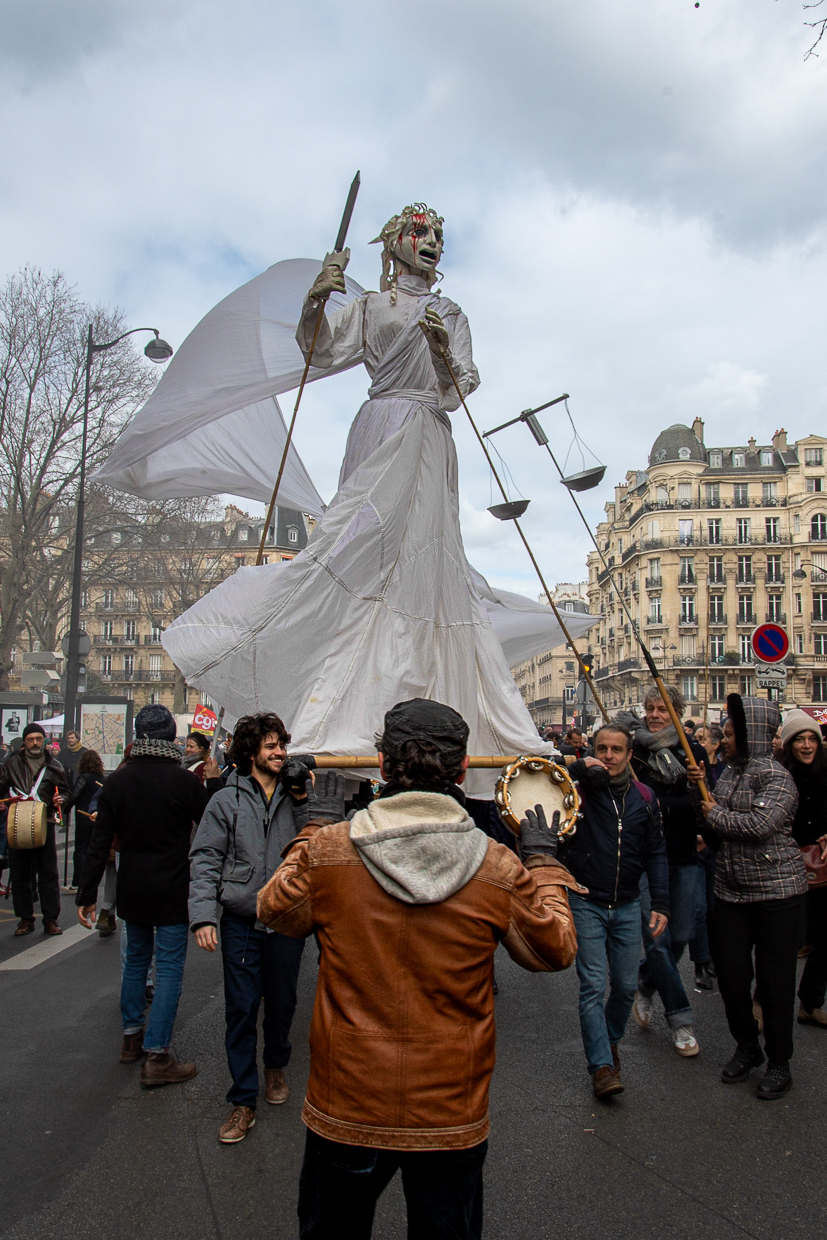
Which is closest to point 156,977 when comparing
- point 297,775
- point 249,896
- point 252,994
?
point 252,994

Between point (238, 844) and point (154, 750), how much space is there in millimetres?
940

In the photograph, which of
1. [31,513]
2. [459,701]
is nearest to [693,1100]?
[459,701]

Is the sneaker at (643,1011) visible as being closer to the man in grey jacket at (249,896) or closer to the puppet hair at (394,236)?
the man in grey jacket at (249,896)

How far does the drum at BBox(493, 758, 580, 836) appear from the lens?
3.24 metres

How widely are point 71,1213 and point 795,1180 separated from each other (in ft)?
8.30

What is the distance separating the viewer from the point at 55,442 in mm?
24062

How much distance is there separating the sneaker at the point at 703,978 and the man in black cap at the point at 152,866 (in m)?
3.45

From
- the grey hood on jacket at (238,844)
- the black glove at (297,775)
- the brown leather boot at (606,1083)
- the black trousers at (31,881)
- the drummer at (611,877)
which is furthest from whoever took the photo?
the black trousers at (31,881)

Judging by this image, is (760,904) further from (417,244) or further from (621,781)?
(417,244)

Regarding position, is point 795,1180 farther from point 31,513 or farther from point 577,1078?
point 31,513

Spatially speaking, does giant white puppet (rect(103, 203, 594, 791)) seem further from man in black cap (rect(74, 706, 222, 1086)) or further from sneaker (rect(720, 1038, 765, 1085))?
sneaker (rect(720, 1038, 765, 1085))

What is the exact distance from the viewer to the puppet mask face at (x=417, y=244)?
5195 mm

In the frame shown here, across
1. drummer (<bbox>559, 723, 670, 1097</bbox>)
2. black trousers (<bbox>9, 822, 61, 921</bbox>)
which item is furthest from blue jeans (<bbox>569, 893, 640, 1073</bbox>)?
black trousers (<bbox>9, 822, 61, 921</bbox>)

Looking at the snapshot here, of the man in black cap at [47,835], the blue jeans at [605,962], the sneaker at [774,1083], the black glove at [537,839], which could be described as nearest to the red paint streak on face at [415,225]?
the blue jeans at [605,962]
